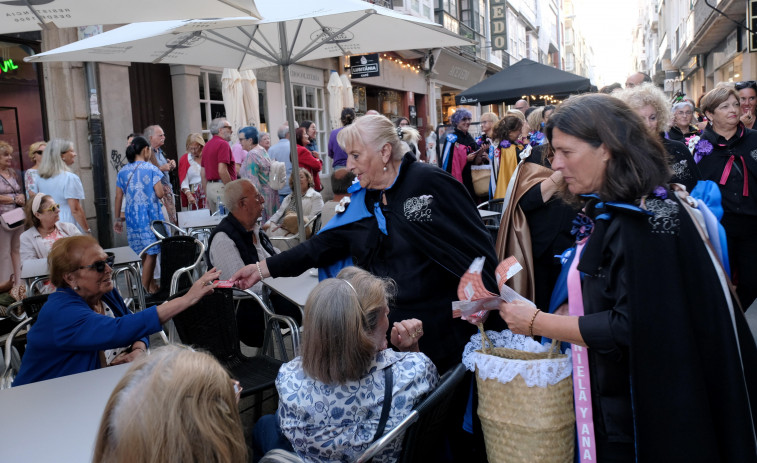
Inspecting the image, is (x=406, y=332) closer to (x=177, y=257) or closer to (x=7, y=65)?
(x=177, y=257)

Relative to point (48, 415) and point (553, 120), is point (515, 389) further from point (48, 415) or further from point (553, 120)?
point (48, 415)

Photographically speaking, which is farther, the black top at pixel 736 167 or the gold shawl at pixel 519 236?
the black top at pixel 736 167

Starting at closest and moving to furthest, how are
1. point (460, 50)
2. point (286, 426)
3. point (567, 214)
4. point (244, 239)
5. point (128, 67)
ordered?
point (286, 426)
point (567, 214)
point (244, 239)
point (128, 67)
point (460, 50)

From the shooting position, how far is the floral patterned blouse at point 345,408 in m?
2.19

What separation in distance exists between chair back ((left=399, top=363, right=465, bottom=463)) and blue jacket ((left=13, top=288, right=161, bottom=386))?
1416 mm

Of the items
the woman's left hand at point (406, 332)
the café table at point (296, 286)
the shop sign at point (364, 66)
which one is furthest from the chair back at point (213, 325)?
the shop sign at point (364, 66)

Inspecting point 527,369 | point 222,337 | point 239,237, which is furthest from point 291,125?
point 527,369

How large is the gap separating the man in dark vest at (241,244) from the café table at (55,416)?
5.04 ft

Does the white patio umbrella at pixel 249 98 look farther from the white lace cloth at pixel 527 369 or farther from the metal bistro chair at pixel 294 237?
the white lace cloth at pixel 527 369

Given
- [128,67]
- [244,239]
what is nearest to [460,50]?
[128,67]

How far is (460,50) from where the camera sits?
26.2 meters

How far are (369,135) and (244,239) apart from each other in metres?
1.56

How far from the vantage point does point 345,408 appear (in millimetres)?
2178

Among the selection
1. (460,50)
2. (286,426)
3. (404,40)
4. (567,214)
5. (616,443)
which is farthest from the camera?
(460,50)
